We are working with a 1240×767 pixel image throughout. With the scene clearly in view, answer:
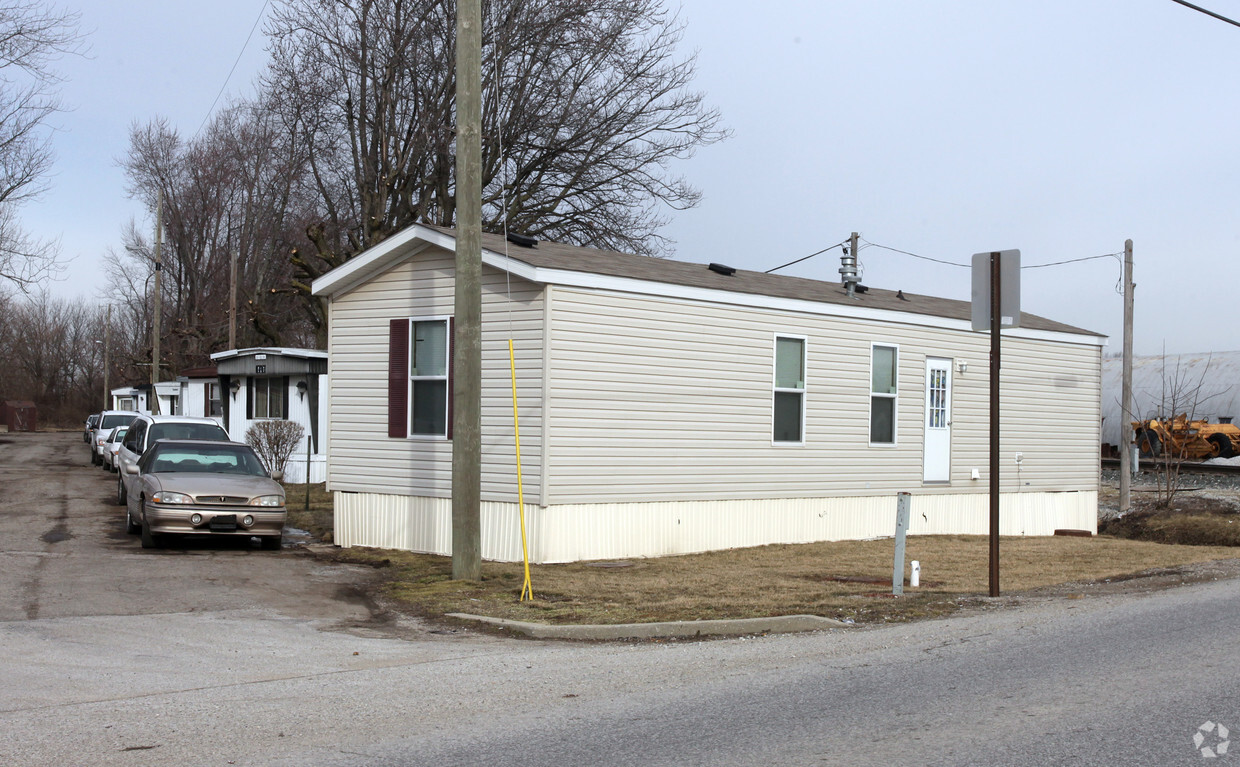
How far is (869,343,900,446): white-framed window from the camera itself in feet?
55.9

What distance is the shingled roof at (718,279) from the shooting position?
13.9 m

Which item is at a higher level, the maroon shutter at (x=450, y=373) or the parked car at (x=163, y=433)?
the maroon shutter at (x=450, y=373)

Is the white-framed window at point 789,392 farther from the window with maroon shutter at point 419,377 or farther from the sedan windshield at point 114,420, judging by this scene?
the sedan windshield at point 114,420

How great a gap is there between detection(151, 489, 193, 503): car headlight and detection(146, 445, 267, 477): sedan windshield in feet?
3.61

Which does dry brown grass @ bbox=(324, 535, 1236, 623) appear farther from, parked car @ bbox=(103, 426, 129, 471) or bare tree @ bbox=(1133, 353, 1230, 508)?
bare tree @ bbox=(1133, 353, 1230, 508)

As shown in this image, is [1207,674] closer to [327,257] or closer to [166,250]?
[327,257]

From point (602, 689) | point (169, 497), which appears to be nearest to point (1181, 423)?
point (169, 497)

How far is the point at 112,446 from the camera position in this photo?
3069 centimetres

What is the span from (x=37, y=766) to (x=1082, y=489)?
1835cm

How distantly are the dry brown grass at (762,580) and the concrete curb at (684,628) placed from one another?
0.37 metres

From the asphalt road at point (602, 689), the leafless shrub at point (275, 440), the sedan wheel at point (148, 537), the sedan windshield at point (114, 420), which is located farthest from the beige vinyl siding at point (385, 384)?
the sedan windshield at point (114, 420)

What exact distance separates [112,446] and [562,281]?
2198cm

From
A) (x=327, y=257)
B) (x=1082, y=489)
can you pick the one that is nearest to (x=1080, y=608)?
(x=1082, y=489)

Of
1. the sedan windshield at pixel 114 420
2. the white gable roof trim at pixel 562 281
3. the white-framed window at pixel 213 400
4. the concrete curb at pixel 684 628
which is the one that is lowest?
the concrete curb at pixel 684 628
